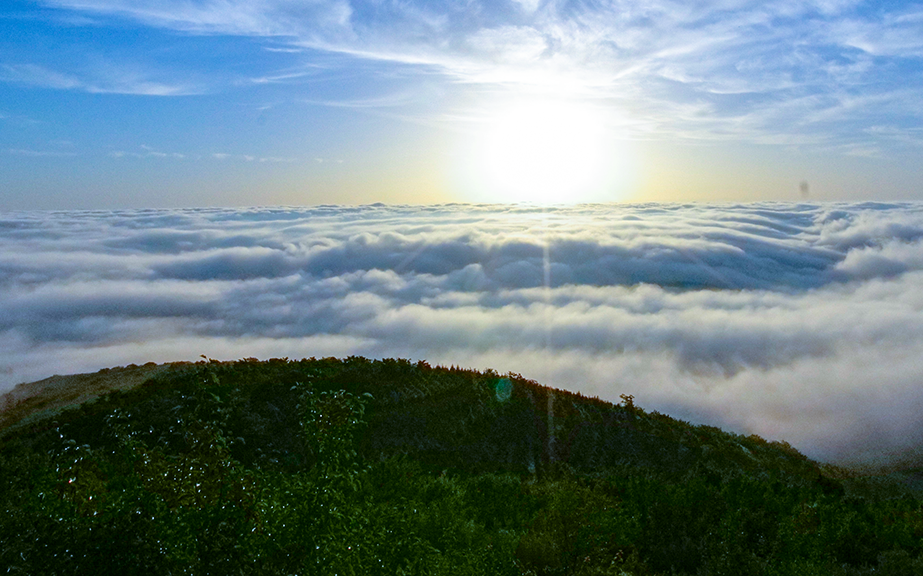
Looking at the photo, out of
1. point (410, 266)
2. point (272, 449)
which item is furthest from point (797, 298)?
point (272, 449)

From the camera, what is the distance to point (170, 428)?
1367cm

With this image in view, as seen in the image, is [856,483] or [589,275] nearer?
[856,483]

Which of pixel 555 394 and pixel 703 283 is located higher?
pixel 555 394

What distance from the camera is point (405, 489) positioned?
11594mm

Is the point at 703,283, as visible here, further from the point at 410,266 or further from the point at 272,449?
the point at 272,449

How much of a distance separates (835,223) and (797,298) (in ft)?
291

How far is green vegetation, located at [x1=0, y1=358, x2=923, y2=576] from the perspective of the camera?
7.73m

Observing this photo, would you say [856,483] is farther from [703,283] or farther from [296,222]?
[296,222]

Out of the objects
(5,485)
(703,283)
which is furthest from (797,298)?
(5,485)

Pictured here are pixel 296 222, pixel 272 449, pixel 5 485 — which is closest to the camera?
pixel 5 485

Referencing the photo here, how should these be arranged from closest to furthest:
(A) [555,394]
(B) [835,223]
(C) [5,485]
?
(C) [5,485] < (A) [555,394] < (B) [835,223]

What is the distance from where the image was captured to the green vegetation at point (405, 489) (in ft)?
25.3

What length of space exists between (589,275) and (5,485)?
9533cm

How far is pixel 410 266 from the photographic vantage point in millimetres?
95688
